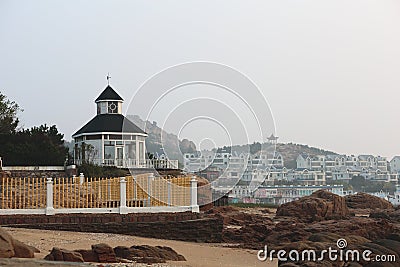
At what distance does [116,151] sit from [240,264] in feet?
104

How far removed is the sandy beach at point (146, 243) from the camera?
1395 centimetres

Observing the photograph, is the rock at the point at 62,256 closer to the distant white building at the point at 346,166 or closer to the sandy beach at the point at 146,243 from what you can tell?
the sandy beach at the point at 146,243

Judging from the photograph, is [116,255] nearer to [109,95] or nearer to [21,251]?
[21,251]

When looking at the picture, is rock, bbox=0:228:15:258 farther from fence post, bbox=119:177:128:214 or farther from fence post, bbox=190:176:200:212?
fence post, bbox=190:176:200:212

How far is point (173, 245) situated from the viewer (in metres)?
16.3

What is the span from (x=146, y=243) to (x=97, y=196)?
2611 millimetres

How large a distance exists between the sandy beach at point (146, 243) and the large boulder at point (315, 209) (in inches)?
472

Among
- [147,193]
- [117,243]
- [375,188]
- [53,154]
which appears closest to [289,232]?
[147,193]

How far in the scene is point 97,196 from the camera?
17797 mm

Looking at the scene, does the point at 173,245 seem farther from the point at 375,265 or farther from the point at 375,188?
the point at 375,188

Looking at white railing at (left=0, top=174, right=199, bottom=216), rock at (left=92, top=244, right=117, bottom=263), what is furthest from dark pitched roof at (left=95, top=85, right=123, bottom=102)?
rock at (left=92, top=244, right=117, bottom=263)

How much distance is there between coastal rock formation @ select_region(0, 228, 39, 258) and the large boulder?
59.0 feet

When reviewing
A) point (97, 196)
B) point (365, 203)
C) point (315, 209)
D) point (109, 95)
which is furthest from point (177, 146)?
point (109, 95)

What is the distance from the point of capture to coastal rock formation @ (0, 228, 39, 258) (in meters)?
11.0
